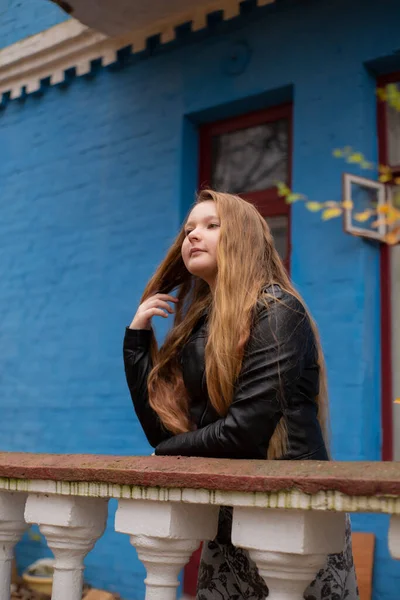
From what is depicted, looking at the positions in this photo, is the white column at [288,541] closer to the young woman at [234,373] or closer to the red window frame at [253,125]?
the young woman at [234,373]

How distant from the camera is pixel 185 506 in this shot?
5.67 feet

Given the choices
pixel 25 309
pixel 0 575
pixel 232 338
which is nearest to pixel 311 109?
pixel 25 309

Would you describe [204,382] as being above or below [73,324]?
below

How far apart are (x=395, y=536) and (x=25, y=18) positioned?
6.71 m

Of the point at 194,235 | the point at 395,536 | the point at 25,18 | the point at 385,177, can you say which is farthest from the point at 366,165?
the point at 25,18

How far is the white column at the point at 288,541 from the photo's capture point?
1.52m

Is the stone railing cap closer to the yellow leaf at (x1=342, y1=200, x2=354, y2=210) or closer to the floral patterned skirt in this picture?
the floral patterned skirt

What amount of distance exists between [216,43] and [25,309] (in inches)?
106

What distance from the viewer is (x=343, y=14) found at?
→ 5070 millimetres

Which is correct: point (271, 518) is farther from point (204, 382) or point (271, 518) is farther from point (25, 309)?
point (25, 309)

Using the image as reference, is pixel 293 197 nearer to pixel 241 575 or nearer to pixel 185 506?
pixel 241 575

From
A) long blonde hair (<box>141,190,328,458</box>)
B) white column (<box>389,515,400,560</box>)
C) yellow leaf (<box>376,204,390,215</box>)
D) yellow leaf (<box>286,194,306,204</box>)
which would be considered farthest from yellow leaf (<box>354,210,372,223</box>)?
white column (<box>389,515,400,560</box>)

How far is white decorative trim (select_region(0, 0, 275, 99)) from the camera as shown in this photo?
5.81 metres

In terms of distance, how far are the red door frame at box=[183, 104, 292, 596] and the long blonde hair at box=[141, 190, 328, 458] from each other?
265 cm
